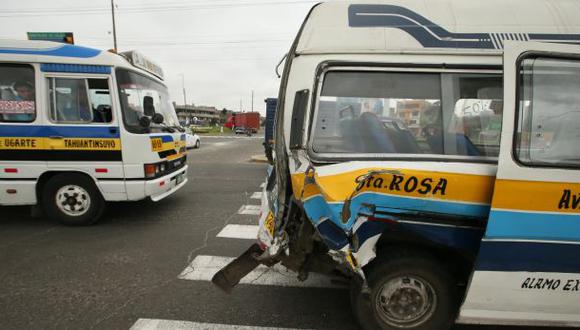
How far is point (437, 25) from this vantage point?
107 inches

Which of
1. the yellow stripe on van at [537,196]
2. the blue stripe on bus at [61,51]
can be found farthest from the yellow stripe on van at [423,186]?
the blue stripe on bus at [61,51]

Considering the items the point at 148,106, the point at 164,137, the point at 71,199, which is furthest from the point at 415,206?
the point at 71,199

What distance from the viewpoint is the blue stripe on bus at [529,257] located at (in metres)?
2.29

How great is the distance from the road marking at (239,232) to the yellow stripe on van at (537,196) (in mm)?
3560

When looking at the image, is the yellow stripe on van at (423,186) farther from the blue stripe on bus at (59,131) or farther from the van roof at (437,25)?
the blue stripe on bus at (59,131)

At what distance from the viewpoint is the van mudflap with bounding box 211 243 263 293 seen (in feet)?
9.47

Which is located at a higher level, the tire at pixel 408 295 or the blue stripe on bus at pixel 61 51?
the blue stripe on bus at pixel 61 51

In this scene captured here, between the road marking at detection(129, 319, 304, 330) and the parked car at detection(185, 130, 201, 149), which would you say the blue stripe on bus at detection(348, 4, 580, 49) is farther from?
the parked car at detection(185, 130, 201, 149)

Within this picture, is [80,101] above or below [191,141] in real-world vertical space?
above

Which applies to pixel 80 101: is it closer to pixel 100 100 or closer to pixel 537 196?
pixel 100 100

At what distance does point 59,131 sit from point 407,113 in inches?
200

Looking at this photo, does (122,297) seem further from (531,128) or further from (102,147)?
(531,128)

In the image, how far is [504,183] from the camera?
2.22 metres

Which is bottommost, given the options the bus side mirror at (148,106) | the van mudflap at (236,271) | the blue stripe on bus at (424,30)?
the van mudflap at (236,271)
